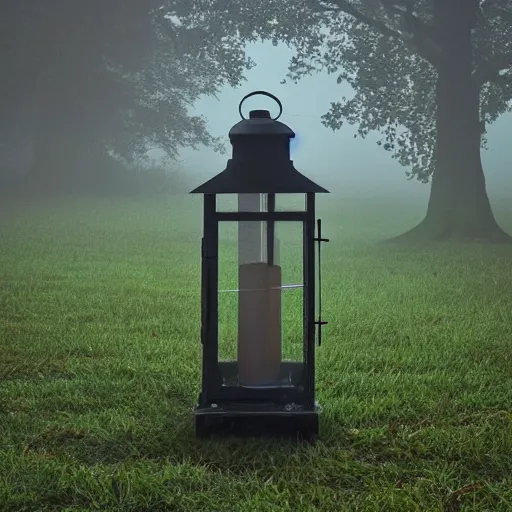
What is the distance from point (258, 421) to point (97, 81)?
318 inches

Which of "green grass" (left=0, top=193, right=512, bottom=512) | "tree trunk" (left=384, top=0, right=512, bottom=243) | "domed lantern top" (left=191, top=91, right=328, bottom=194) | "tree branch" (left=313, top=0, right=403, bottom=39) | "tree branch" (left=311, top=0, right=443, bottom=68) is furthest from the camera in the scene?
"tree branch" (left=313, top=0, right=403, bottom=39)

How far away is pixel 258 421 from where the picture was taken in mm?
1685

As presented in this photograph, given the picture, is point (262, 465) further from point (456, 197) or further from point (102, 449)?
point (456, 197)

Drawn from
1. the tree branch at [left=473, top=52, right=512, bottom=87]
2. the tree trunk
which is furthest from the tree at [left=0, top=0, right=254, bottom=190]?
the tree branch at [left=473, top=52, right=512, bottom=87]

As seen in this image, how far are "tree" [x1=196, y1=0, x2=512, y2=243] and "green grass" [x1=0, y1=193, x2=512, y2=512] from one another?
257 cm

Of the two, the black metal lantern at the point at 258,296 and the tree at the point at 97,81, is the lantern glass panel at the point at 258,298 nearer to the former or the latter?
the black metal lantern at the point at 258,296

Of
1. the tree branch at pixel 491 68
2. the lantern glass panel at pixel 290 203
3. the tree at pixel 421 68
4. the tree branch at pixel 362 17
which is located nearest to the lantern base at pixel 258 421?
the lantern glass panel at pixel 290 203

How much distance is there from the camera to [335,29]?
25.5 feet

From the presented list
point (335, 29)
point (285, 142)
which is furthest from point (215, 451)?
point (335, 29)

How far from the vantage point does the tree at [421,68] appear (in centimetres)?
709

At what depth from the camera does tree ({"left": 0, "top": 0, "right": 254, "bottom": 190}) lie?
337 inches

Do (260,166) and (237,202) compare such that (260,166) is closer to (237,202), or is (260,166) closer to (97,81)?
(237,202)

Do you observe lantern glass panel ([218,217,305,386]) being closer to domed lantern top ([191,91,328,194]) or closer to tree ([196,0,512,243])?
domed lantern top ([191,91,328,194])

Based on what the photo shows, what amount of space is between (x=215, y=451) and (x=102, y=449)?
0.80 feet
